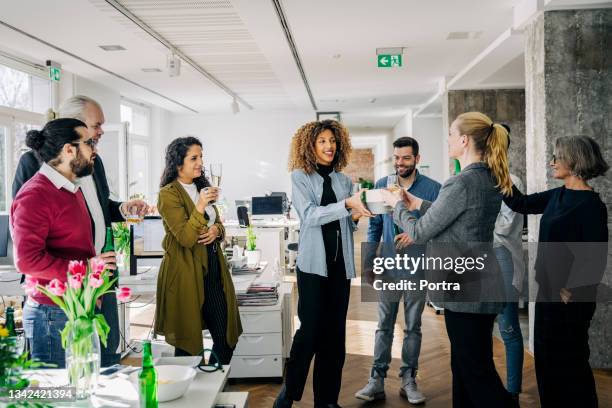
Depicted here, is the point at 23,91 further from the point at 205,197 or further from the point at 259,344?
the point at 205,197

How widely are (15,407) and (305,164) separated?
1.76 meters

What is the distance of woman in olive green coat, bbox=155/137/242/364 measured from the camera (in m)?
2.58

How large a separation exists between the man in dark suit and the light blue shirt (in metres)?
0.78

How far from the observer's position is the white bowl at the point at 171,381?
152 centimetres

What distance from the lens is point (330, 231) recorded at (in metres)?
2.63

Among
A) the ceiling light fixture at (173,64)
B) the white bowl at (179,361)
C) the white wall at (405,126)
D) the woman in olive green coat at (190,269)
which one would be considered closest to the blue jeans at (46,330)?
the white bowl at (179,361)

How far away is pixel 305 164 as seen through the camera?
2.67m

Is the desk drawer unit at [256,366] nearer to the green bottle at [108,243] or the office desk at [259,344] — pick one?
the office desk at [259,344]

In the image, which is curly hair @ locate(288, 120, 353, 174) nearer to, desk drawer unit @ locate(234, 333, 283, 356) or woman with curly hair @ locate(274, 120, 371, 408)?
woman with curly hair @ locate(274, 120, 371, 408)

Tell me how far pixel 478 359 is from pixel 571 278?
79cm

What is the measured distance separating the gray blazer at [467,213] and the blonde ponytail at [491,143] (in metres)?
0.03

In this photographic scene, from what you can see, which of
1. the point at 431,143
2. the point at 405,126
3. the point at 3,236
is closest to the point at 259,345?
the point at 3,236

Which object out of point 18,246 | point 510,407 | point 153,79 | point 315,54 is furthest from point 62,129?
point 153,79

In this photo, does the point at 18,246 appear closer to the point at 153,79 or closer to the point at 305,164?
the point at 305,164
